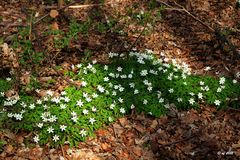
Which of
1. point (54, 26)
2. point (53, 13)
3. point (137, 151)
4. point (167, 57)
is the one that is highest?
point (53, 13)

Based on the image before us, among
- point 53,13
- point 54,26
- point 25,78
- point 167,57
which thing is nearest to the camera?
point 25,78

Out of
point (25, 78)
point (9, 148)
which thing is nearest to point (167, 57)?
point (25, 78)

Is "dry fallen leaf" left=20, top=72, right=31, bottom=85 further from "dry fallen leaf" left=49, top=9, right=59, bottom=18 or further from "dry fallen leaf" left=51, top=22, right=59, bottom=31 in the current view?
"dry fallen leaf" left=49, top=9, right=59, bottom=18

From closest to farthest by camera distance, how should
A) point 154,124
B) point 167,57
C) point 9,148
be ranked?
point 9,148 → point 154,124 → point 167,57

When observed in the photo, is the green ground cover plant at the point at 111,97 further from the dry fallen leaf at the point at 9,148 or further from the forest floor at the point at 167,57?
the dry fallen leaf at the point at 9,148

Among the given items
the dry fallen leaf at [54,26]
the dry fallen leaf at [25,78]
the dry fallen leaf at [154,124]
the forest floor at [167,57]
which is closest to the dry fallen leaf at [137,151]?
the forest floor at [167,57]

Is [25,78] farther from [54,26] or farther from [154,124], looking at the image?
[154,124]
